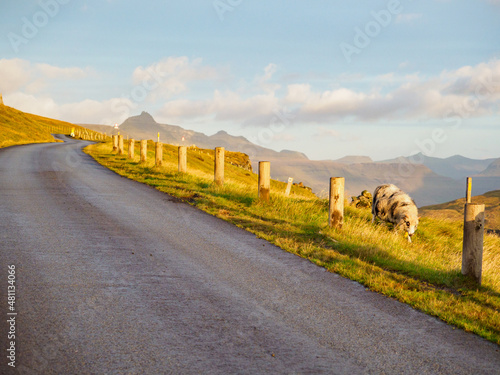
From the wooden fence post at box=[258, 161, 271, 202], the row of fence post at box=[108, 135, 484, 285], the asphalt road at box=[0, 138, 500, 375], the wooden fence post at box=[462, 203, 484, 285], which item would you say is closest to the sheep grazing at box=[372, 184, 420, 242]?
the row of fence post at box=[108, 135, 484, 285]

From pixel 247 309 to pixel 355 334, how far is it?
125 cm

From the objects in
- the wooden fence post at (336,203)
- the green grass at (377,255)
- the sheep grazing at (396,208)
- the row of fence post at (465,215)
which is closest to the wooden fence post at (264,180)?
the row of fence post at (465,215)

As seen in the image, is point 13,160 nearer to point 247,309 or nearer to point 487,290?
point 247,309

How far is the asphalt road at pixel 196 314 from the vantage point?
349 centimetres

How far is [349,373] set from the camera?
3.38m

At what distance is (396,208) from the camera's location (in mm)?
12398

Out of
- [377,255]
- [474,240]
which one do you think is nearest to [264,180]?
[377,255]

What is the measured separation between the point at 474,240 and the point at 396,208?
6315 millimetres

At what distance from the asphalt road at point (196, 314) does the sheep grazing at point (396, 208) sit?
5.87 m

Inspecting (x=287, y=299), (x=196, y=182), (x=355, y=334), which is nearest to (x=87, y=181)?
(x=196, y=182)

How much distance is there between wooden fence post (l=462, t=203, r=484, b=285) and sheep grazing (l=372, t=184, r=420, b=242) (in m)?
5.10
